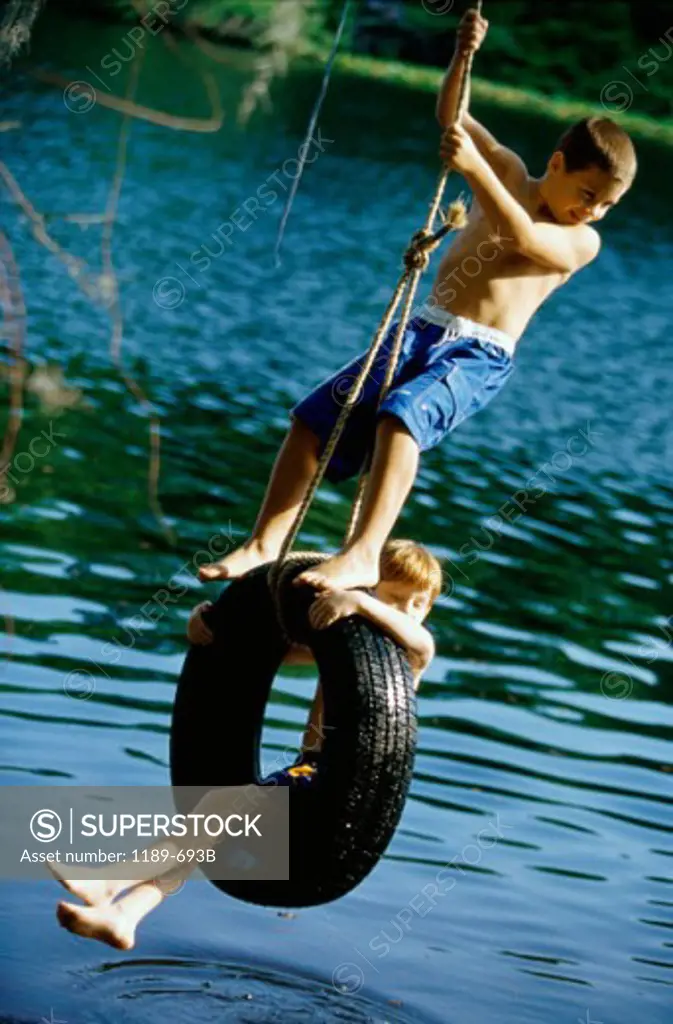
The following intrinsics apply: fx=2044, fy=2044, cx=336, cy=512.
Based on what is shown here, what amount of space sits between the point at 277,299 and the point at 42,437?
6652 mm

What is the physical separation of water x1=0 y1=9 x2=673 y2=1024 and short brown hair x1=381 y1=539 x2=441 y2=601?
47.1 inches

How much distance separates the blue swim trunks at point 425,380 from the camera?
564 cm

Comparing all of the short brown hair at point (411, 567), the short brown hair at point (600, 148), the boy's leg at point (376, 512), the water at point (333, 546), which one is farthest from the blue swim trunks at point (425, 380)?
→ the water at point (333, 546)

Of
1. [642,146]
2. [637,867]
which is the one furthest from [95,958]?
[642,146]

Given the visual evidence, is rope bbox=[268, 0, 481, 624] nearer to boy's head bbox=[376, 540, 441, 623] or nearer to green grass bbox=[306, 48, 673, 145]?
boy's head bbox=[376, 540, 441, 623]

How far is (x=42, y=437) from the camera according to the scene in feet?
44.7

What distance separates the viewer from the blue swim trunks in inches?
222

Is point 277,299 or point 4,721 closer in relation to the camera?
point 4,721

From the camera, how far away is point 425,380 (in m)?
5.62

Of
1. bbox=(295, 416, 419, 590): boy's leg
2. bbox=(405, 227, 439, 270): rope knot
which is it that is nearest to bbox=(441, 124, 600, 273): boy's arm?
bbox=(405, 227, 439, 270): rope knot

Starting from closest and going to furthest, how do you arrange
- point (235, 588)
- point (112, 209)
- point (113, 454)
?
point (112, 209) < point (235, 588) < point (113, 454)

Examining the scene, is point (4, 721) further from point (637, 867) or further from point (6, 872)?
point (637, 867)

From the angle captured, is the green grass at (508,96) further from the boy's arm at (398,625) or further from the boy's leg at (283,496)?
the boy's arm at (398,625)

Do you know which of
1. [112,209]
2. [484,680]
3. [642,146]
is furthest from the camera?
[642,146]
